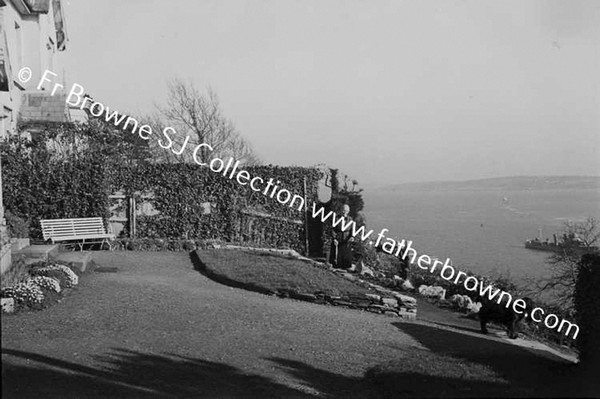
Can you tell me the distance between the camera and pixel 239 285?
1311 centimetres

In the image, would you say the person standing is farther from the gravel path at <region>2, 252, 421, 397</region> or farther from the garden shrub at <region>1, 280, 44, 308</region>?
the garden shrub at <region>1, 280, 44, 308</region>

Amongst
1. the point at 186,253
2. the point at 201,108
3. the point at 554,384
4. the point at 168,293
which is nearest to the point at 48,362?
the point at 168,293

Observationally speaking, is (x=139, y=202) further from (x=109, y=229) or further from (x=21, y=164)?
(x=21, y=164)

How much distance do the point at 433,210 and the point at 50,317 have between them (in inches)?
1385

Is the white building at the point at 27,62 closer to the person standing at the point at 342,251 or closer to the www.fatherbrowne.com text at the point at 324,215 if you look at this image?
the www.fatherbrowne.com text at the point at 324,215

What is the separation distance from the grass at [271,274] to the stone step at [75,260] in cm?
267

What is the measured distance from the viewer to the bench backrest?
17.5 meters

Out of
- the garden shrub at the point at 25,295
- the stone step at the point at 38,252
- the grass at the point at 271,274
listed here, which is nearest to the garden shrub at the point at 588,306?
the grass at the point at 271,274

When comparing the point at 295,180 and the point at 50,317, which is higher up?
the point at 295,180

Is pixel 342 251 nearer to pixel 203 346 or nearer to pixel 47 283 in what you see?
pixel 47 283

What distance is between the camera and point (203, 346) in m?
8.17

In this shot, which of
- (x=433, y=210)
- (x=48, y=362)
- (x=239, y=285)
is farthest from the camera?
(x=433, y=210)

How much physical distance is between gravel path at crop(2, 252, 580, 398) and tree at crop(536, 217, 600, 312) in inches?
215

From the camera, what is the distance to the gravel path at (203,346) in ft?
21.7
